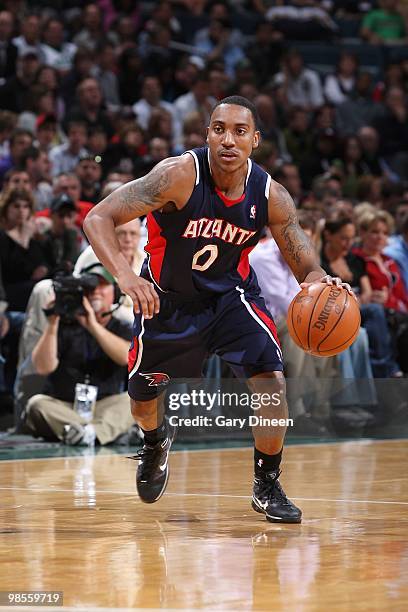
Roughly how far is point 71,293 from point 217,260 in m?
2.94

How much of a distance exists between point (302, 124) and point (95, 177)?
4.20 metres

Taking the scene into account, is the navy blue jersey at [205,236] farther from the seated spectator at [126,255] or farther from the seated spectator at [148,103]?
the seated spectator at [148,103]

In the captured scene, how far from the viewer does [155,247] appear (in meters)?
5.64

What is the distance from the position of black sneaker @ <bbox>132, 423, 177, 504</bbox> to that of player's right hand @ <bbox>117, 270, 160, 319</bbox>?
110cm

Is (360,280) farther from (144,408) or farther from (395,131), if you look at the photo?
(395,131)

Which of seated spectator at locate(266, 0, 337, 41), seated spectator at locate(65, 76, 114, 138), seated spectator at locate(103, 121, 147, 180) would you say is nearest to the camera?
seated spectator at locate(103, 121, 147, 180)

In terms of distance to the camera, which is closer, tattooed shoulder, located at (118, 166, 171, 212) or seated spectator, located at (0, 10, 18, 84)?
tattooed shoulder, located at (118, 166, 171, 212)

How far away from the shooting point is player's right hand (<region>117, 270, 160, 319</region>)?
4.99 meters

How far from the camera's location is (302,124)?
14898mm

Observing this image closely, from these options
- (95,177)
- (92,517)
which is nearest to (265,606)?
(92,517)

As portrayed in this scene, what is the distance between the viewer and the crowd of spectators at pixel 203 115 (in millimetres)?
10102

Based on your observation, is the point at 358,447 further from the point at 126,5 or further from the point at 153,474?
the point at 126,5

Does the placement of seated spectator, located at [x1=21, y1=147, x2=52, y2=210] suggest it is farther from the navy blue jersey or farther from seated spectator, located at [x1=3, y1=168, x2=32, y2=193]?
the navy blue jersey

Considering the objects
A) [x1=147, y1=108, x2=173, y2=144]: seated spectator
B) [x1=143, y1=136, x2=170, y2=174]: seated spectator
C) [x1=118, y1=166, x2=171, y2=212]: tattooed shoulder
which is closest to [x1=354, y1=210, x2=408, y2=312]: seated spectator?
[x1=143, y1=136, x2=170, y2=174]: seated spectator
